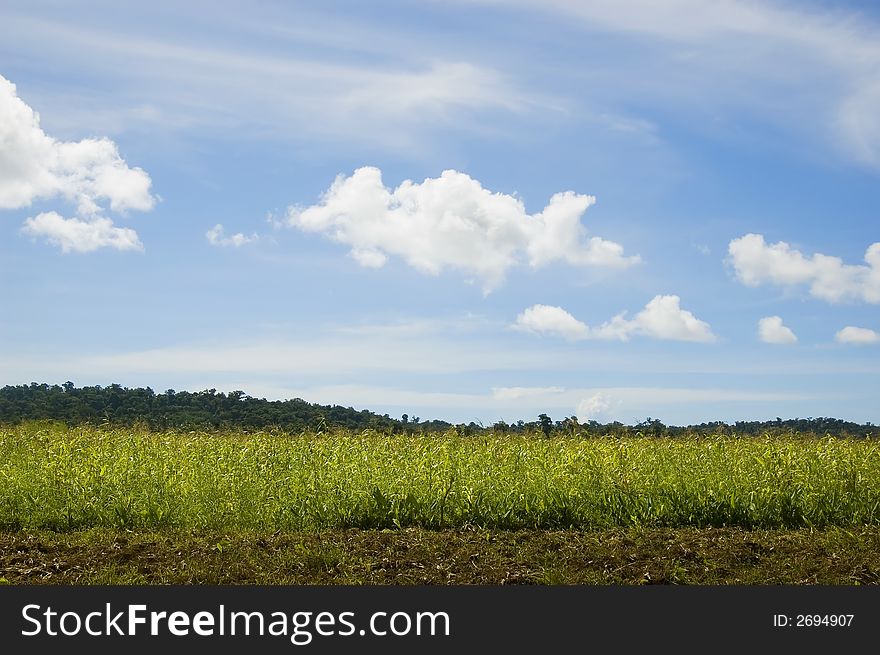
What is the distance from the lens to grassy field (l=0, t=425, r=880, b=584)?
8.38m

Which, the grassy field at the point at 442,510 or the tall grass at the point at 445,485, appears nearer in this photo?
the grassy field at the point at 442,510

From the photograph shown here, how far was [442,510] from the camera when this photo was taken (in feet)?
34.4

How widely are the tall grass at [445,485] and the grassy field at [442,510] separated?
31 millimetres

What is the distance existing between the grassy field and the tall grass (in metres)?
0.03

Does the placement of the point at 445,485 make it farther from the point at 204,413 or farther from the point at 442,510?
the point at 204,413

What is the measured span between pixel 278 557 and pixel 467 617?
A: 7.77 feet

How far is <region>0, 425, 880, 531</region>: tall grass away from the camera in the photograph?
10586mm

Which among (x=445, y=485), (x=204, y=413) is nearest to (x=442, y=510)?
(x=445, y=485)

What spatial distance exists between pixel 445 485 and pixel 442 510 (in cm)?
Result: 85

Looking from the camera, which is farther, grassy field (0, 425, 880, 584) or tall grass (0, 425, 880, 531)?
tall grass (0, 425, 880, 531)

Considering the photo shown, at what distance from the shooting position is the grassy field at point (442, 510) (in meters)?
8.38

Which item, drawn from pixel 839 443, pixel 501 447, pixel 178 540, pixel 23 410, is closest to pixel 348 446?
pixel 501 447

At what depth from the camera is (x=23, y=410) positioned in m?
36.7

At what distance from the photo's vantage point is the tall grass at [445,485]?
417 inches
